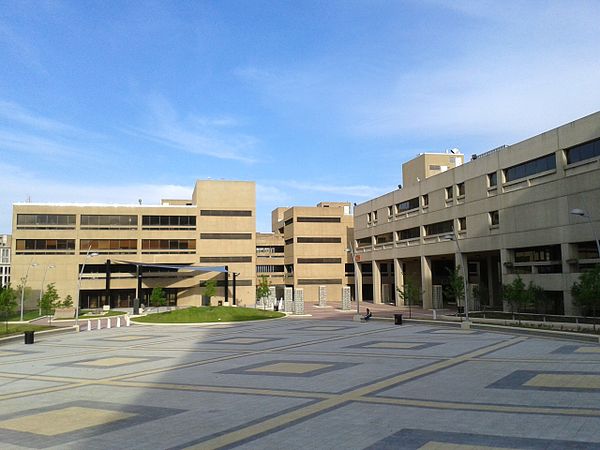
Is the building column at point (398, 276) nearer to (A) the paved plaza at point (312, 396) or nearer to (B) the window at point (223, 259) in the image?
(B) the window at point (223, 259)

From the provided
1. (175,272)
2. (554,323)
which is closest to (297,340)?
(554,323)

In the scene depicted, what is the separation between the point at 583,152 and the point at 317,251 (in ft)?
181

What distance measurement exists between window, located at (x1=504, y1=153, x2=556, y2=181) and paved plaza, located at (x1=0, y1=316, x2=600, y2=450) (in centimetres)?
2056

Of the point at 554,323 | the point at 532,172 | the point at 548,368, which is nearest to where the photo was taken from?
the point at 548,368

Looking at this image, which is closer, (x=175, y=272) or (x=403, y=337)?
(x=403, y=337)

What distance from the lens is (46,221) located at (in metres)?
74.7

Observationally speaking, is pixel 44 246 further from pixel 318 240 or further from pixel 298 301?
pixel 318 240

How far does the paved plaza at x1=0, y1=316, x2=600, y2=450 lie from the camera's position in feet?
35.5

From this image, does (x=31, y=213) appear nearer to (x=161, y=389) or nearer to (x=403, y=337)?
(x=403, y=337)

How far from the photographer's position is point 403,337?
3216 cm

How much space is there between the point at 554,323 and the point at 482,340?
10.4 m

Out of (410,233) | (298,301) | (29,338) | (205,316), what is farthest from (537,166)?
(29,338)

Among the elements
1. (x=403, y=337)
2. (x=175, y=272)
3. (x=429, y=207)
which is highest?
(x=429, y=207)

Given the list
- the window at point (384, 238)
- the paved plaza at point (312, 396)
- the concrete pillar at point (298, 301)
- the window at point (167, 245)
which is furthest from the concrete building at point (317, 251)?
the paved plaza at point (312, 396)
